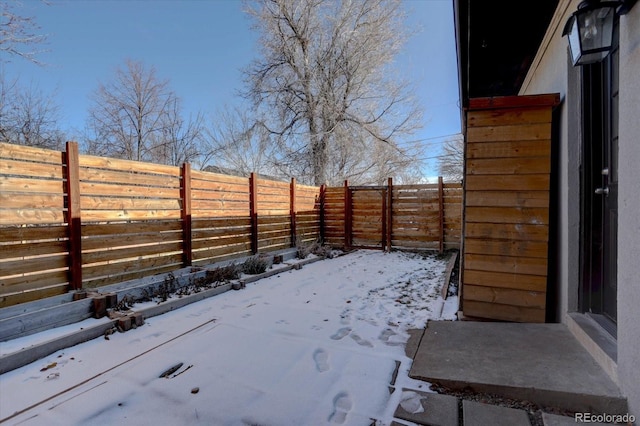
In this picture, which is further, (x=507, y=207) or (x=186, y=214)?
(x=186, y=214)

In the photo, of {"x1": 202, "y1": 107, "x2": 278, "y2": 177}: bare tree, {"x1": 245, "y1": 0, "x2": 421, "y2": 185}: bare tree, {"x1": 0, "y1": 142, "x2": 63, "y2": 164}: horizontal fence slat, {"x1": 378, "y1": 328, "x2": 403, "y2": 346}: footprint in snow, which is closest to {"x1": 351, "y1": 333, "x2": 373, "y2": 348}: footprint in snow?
{"x1": 378, "y1": 328, "x2": 403, "y2": 346}: footprint in snow

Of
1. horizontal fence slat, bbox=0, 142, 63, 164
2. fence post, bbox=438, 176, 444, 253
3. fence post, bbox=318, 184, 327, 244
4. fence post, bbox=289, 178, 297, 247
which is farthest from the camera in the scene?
fence post, bbox=318, 184, 327, 244

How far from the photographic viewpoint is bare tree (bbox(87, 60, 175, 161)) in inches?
469

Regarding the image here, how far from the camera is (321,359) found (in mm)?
2219

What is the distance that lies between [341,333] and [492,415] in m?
1.36

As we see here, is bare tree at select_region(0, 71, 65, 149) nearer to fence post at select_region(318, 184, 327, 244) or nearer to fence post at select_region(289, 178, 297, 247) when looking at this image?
fence post at select_region(289, 178, 297, 247)

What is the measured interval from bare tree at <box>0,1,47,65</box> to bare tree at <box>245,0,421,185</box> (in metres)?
7.10

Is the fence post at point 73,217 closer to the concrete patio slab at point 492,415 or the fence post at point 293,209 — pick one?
the concrete patio slab at point 492,415

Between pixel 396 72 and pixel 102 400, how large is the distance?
12268mm

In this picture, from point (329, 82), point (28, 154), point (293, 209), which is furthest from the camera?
point (329, 82)

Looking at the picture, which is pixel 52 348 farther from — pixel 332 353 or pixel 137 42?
pixel 137 42

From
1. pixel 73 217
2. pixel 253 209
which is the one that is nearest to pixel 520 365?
pixel 73 217

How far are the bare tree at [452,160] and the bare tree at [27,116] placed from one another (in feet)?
62.0

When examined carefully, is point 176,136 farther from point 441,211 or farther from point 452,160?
point 452,160
